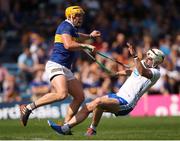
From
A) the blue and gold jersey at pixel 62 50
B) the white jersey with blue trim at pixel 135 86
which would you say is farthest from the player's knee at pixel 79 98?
the white jersey with blue trim at pixel 135 86

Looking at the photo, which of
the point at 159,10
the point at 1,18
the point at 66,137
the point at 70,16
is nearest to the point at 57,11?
the point at 1,18

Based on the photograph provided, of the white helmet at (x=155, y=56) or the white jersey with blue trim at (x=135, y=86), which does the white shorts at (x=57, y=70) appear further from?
the white helmet at (x=155, y=56)

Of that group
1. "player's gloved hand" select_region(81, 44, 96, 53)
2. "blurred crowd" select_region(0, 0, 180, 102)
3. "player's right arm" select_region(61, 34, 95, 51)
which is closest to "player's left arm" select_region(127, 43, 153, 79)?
"player's gloved hand" select_region(81, 44, 96, 53)

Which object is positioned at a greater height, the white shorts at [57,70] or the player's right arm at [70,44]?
the player's right arm at [70,44]

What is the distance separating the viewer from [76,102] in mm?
16203

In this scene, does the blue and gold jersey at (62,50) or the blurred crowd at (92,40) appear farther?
the blurred crowd at (92,40)

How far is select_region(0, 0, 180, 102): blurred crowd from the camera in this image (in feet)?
84.2

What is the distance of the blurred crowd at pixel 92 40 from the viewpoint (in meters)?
25.7

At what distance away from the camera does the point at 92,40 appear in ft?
80.6

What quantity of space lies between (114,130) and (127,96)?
259 cm

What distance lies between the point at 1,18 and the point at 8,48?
107 cm

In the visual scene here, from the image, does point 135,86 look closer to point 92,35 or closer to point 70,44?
point 70,44

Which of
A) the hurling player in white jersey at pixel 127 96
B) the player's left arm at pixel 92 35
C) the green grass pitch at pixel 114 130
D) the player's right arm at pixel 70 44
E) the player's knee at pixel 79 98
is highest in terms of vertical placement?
the player's right arm at pixel 70 44

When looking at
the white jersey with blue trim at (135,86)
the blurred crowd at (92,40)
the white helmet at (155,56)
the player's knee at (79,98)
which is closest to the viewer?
the white jersey with blue trim at (135,86)
